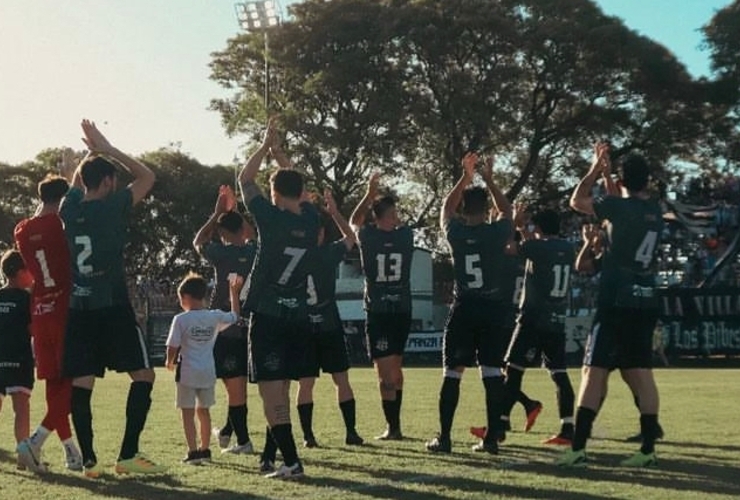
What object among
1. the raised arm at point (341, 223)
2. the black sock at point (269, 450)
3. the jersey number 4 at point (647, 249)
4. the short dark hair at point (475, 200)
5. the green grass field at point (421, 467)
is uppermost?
the short dark hair at point (475, 200)

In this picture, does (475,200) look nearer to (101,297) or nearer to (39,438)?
(101,297)

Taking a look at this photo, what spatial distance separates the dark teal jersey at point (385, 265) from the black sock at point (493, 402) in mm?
1674

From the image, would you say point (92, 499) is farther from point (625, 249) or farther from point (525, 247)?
point (525, 247)

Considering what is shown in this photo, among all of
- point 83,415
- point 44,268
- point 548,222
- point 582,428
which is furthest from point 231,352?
point 582,428

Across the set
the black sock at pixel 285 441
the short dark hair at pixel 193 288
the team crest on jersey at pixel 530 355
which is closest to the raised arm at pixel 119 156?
the short dark hair at pixel 193 288

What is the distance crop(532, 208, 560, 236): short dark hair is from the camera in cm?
1049

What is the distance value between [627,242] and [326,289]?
119 inches

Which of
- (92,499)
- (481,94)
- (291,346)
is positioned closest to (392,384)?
(291,346)

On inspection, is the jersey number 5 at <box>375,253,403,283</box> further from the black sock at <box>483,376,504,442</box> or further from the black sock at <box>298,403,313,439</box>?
the black sock at <box>483,376,504,442</box>

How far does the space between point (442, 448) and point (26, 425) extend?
11.6 ft

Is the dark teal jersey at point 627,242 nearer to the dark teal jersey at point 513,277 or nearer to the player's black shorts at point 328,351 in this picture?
the dark teal jersey at point 513,277

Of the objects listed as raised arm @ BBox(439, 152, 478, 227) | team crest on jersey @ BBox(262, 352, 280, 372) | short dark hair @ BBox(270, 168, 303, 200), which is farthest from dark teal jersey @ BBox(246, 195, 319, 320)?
raised arm @ BBox(439, 152, 478, 227)

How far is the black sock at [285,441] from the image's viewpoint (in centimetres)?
799

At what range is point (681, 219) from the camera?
40.7 metres
